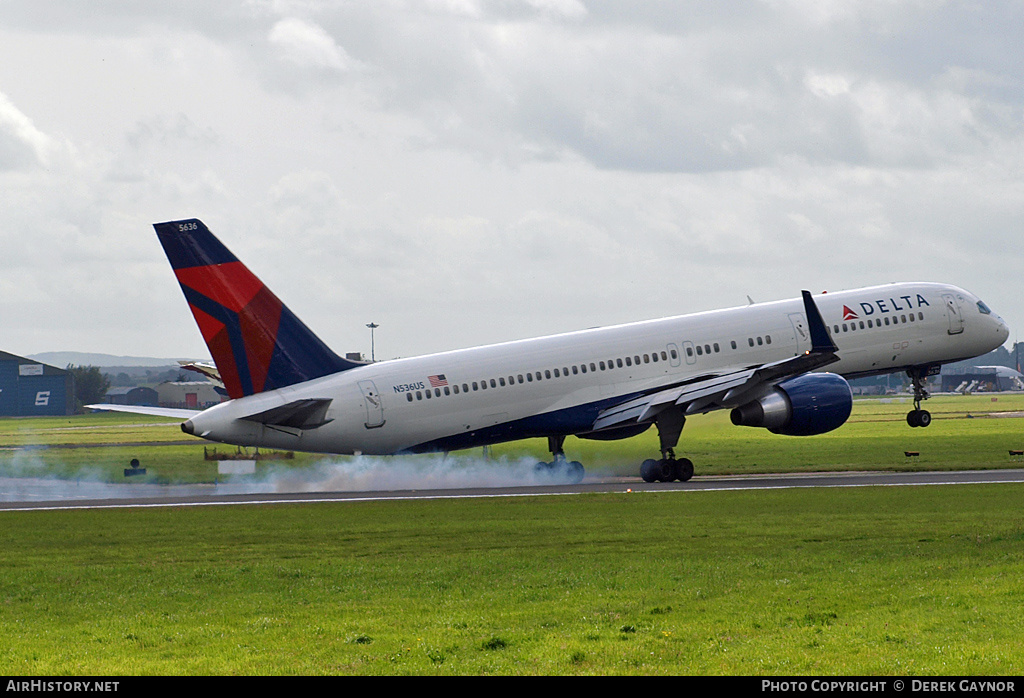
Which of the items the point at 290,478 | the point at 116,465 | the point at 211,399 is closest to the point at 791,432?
the point at 290,478

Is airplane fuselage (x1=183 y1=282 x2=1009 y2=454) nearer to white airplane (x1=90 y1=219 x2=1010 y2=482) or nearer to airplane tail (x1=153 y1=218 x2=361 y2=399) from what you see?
white airplane (x1=90 y1=219 x2=1010 y2=482)

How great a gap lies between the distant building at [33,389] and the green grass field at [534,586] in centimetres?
15358

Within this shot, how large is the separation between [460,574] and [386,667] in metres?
7.97

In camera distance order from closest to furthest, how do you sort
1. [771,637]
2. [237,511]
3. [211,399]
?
[771,637]
[237,511]
[211,399]

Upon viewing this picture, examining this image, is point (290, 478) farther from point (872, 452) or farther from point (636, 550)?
point (872, 452)

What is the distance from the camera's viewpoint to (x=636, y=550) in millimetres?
26438

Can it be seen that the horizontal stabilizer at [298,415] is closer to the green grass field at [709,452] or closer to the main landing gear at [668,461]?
the green grass field at [709,452]

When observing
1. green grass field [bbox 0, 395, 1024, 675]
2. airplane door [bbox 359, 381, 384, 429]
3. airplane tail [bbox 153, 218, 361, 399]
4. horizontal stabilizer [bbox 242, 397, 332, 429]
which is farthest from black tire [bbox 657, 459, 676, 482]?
airplane tail [bbox 153, 218, 361, 399]

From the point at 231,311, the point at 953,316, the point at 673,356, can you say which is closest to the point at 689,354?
the point at 673,356

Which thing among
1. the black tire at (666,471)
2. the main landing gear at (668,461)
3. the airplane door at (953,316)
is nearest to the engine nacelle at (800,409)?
the main landing gear at (668,461)

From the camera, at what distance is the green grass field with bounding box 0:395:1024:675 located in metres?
15.9

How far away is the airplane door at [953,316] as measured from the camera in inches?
2108

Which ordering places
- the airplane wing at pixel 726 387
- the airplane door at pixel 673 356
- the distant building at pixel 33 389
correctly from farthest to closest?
1. the distant building at pixel 33 389
2. the airplane door at pixel 673 356
3. the airplane wing at pixel 726 387

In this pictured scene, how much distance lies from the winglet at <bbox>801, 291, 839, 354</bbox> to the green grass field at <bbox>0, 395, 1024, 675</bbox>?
6457mm
